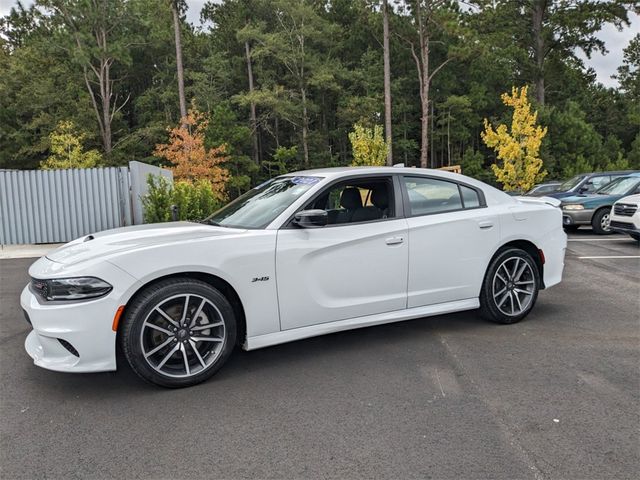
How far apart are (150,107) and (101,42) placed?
6.81m

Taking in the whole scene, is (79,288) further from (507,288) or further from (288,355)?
(507,288)

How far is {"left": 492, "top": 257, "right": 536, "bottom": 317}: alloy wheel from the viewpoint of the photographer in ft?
16.1

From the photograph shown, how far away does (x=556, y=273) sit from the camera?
5.27 meters

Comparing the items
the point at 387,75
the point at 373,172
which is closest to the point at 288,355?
the point at 373,172

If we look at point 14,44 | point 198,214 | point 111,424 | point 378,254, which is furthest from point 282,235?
point 14,44

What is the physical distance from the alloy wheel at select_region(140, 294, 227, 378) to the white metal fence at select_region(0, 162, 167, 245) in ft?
35.8

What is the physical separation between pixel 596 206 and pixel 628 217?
3.05 metres

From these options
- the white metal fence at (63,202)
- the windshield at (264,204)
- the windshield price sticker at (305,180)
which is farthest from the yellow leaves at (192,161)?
the windshield price sticker at (305,180)

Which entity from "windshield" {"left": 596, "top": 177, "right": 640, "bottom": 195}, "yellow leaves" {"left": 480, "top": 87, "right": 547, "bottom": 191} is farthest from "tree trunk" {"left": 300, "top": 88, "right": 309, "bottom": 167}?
"windshield" {"left": 596, "top": 177, "right": 640, "bottom": 195}

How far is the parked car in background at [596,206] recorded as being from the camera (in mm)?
13320

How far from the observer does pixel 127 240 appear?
3.78m

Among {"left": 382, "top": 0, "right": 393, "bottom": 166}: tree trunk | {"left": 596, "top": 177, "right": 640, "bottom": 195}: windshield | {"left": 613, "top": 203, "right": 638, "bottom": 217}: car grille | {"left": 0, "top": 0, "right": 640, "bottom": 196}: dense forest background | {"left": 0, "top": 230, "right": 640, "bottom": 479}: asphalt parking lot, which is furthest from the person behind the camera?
{"left": 0, "top": 0, "right": 640, "bottom": 196}: dense forest background

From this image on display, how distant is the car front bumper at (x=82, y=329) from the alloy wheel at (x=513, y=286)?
3.42 metres

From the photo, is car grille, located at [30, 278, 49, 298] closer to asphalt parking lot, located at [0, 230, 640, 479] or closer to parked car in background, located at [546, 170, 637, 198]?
asphalt parking lot, located at [0, 230, 640, 479]
